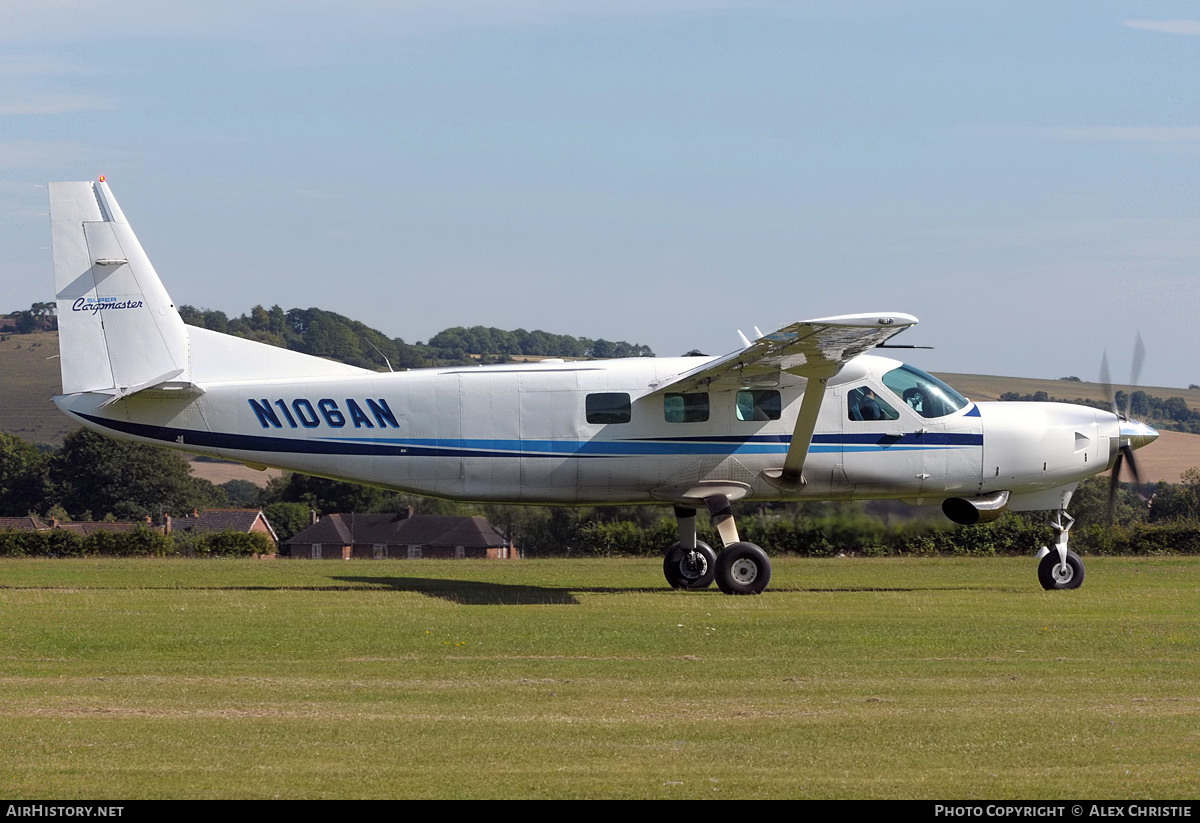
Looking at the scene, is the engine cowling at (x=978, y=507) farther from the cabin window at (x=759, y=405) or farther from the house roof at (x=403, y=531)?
the house roof at (x=403, y=531)

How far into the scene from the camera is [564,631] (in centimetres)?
1552

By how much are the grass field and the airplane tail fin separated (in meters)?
3.39

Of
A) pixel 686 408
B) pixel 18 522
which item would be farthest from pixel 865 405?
pixel 18 522

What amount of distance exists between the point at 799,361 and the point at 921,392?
8.64 feet

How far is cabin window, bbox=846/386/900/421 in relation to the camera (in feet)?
68.3

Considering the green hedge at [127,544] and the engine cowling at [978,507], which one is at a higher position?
the engine cowling at [978,507]

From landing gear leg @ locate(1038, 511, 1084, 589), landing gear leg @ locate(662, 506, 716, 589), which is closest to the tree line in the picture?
landing gear leg @ locate(1038, 511, 1084, 589)

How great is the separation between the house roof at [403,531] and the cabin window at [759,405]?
35328mm

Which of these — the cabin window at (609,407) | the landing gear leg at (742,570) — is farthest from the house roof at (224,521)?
the landing gear leg at (742,570)

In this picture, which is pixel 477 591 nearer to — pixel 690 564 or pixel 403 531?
pixel 690 564

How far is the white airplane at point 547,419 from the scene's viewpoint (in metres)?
20.0

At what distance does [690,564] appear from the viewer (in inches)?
851

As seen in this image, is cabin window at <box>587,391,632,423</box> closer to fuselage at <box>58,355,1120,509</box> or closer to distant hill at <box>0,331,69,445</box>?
fuselage at <box>58,355,1120,509</box>

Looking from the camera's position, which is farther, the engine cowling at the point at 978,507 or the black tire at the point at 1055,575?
the engine cowling at the point at 978,507
